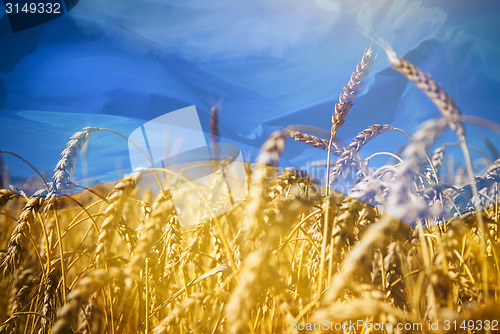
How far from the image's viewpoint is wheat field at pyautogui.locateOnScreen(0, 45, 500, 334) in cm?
31

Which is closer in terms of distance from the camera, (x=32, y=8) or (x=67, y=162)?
(x=67, y=162)

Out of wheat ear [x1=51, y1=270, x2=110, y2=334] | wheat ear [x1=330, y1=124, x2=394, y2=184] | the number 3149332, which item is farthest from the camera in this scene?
the number 3149332

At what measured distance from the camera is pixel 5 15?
1065 millimetres

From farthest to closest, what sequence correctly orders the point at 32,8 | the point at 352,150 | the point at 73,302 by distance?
the point at 32,8, the point at 352,150, the point at 73,302

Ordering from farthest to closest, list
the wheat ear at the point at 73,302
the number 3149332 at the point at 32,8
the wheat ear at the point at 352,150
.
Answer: the number 3149332 at the point at 32,8 → the wheat ear at the point at 352,150 → the wheat ear at the point at 73,302

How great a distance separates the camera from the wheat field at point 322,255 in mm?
312

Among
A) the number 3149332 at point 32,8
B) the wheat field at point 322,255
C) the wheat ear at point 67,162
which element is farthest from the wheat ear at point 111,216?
the number 3149332 at point 32,8

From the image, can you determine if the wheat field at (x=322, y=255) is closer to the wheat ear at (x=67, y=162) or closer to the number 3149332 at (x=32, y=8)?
the wheat ear at (x=67, y=162)

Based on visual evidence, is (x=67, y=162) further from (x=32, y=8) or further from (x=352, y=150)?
(x=32, y=8)

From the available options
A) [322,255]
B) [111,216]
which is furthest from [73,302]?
[322,255]

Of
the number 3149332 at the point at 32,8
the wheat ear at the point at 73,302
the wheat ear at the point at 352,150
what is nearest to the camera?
the wheat ear at the point at 73,302

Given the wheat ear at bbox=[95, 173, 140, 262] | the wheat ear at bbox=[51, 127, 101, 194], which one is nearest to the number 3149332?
the wheat ear at bbox=[51, 127, 101, 194]

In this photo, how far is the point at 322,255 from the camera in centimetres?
38

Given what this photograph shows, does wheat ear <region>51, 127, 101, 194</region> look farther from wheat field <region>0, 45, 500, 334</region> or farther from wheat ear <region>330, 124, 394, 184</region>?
wheat ear <region>330, 124, 394, 184</region>
